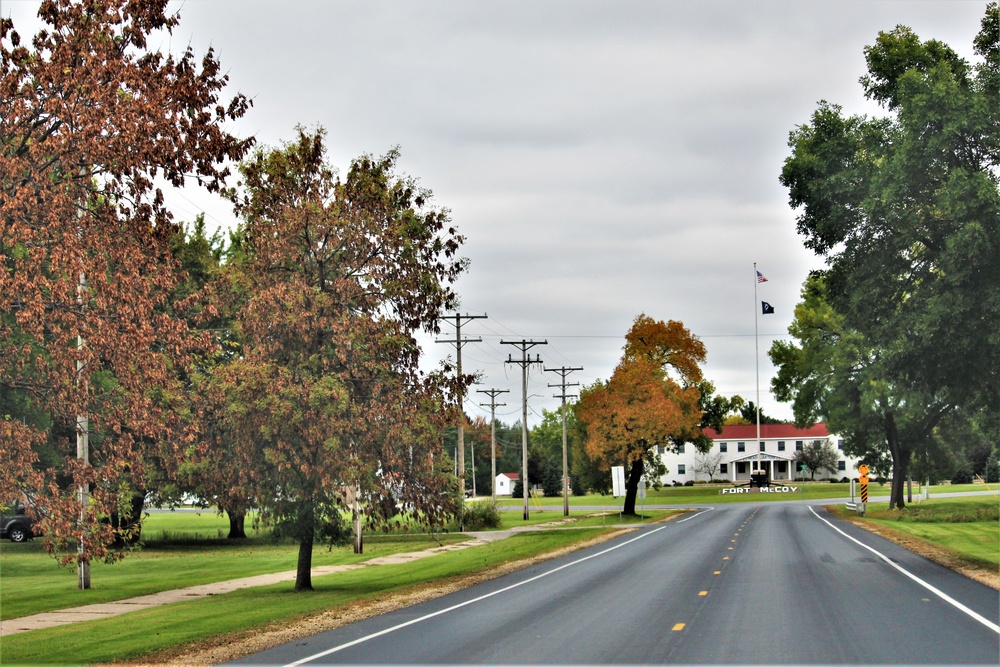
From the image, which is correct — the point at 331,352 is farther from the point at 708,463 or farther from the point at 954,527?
the point at 708,463

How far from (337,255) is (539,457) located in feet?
407

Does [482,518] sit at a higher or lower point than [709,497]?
higher

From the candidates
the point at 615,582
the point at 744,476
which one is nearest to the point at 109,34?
the point at 615,582

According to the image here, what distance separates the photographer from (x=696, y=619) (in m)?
16.1

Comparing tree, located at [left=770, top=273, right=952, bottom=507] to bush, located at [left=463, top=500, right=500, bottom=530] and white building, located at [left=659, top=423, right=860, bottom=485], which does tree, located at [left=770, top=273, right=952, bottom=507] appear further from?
white building, located at [left=659, top=423, right=860, bottom=485]

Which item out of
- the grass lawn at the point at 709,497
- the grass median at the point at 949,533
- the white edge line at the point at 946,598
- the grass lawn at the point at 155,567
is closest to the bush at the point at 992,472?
the grass lawn at the point at 709,497

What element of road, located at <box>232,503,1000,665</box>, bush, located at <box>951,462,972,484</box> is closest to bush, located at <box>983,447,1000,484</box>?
bush, located at <box>951,462,972,484</box>

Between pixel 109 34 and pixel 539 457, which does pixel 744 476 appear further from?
pixel 109 34

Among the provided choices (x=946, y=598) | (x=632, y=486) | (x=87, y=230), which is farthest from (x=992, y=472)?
(x=87, y=230)

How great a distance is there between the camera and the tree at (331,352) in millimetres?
22234

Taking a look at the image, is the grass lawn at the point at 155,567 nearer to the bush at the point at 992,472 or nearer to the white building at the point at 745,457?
the white building at the point at 745,457

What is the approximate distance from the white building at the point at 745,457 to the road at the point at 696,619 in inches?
4396

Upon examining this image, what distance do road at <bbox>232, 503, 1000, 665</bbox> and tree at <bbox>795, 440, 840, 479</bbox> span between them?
103 meters

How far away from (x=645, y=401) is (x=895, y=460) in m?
Result: 17.2
